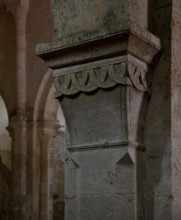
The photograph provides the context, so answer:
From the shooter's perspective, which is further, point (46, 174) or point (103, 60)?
point (46, 174)

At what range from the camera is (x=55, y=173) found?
13.6 metres

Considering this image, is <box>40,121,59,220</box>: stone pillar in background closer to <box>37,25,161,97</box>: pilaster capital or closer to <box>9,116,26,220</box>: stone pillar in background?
<box>9,116,26,220</box>: stone pillar in background

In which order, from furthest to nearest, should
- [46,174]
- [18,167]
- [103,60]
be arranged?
[46,174]
[18,167]
[103,60]

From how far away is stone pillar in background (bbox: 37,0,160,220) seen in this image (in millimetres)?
2805

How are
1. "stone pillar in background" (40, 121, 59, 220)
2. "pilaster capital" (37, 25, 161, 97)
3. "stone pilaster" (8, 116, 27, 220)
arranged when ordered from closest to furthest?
"pilaster capital" (37, 25, 161, 97) → "stone pilaster" (8, 116, 27, 220) → "stone pillar in background" (40, 121, 59, 220)

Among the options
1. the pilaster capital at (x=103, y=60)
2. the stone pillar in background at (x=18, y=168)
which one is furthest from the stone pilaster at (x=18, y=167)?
the pilaster capital at (x=103, y=60)

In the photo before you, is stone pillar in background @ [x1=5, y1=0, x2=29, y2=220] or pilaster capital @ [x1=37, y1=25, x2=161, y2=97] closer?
pilaster capital @ [x1=37, y1=25, x2=161, y2=97]

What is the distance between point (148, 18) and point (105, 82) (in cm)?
53

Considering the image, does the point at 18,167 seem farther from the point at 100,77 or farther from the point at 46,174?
the point at 100,77

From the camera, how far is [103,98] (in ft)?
9.52

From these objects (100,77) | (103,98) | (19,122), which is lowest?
(103,98)

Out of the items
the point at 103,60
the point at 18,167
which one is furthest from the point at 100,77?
the point at 18,167

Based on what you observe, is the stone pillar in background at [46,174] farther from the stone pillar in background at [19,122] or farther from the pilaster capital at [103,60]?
the pilaster capital at [103,60]

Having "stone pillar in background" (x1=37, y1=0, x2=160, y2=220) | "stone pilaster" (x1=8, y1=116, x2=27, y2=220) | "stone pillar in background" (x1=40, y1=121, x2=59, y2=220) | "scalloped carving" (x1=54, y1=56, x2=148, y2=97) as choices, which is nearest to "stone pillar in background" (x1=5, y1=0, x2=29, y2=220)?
"stone pilaster" (x1=8, y1=116, x2=27, y2=220)
